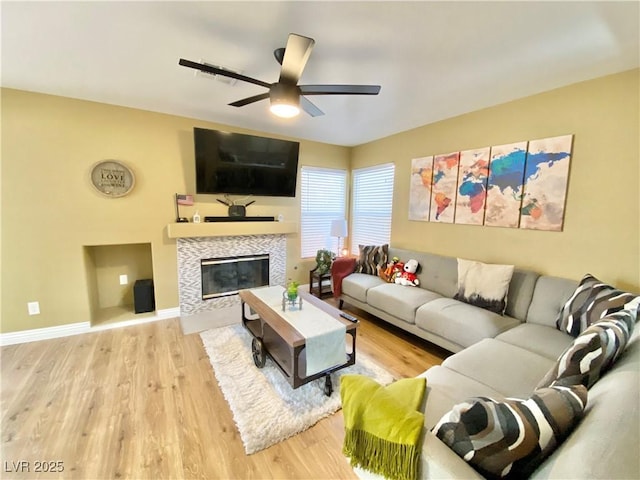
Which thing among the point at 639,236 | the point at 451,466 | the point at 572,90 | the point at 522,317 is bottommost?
the point at 522,317

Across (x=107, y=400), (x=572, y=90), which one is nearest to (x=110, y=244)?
(x=107, y=400)

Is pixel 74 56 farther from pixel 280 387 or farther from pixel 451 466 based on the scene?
pixel 451 466

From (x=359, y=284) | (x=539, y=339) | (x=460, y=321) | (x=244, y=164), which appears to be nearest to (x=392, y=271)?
(x=359, y=284)

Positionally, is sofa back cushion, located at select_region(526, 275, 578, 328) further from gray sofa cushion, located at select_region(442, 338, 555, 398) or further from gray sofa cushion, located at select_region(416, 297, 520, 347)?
gray sofa cushion, located at select_region(442, 338, 555, 398)

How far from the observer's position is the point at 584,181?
2191mm

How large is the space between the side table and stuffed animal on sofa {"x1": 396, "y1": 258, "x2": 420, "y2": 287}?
1155 millimetres

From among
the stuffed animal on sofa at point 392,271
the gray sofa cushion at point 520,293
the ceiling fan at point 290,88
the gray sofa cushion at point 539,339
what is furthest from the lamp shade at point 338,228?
the gray sofa cushion at point 539,339

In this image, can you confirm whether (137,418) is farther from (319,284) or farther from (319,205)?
(319,205)

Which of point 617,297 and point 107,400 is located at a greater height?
point 617,297

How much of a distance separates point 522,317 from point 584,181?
1237 mm

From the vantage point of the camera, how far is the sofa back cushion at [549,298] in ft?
6.98

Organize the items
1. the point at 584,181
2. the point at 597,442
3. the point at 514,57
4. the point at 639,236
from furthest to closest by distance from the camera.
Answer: the point at 584,181
the point at 639,236
the point at 514,57
the point at 597,442

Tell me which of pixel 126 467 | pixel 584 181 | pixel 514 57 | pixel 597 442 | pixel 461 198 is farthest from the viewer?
pixel 461 198

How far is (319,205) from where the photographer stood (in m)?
4.46
